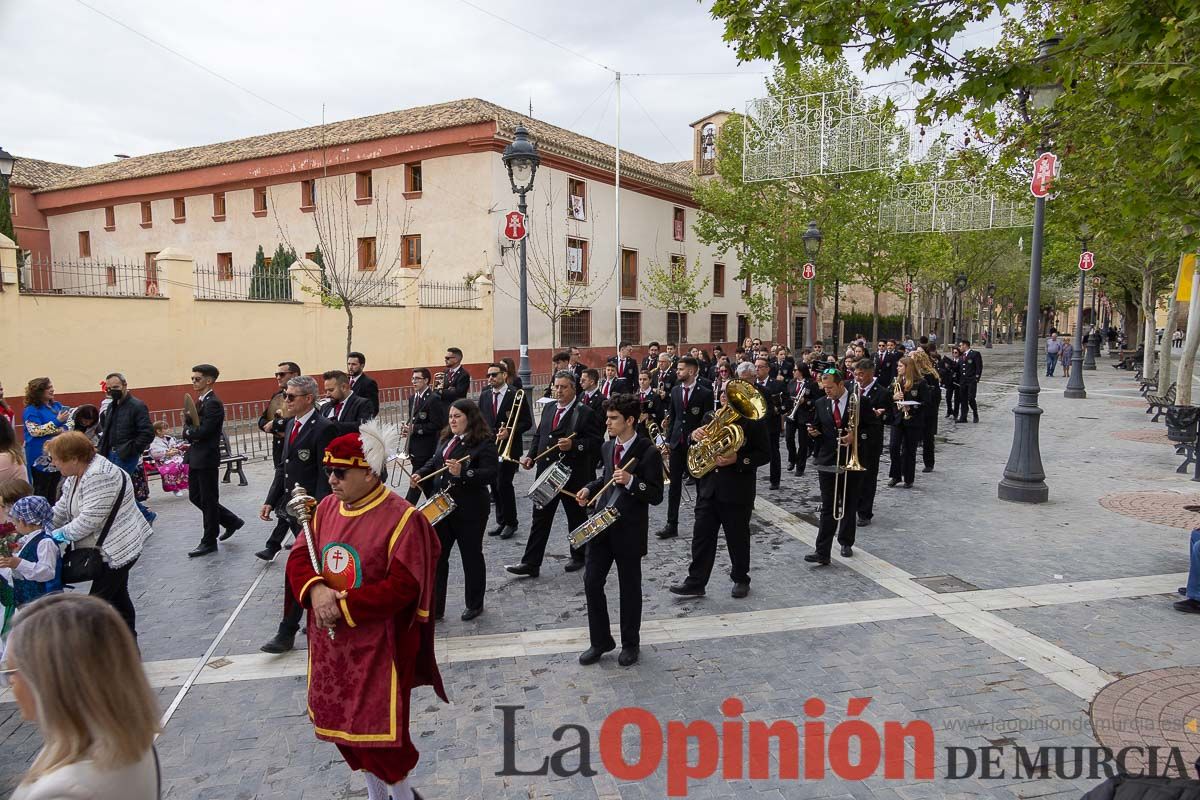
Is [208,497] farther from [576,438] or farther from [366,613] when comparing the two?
[366,613]

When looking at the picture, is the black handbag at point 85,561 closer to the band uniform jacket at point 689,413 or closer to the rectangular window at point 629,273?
the band uniform jacket at point 689,413

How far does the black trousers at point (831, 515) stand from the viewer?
7375 mm

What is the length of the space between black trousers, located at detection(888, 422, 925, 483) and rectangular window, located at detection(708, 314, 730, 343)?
28.7m

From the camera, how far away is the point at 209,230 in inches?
1303

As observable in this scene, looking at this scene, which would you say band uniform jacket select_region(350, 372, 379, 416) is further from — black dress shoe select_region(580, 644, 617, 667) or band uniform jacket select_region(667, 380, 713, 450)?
black dress shoe select_region(580, 644, 617, 667)

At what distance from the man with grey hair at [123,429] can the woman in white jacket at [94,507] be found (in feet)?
9.85

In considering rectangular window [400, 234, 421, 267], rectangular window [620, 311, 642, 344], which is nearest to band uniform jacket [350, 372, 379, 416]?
rectangular window [400, 234, 421, 267]

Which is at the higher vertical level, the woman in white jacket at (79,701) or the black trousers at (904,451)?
the woman in white jacket at (79,701)

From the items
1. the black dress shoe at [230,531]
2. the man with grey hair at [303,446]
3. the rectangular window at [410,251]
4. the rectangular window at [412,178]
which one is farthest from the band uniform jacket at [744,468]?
the rectangular window at [412,178]

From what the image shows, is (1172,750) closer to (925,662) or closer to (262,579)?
(925,662)

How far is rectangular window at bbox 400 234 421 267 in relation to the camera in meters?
28.3

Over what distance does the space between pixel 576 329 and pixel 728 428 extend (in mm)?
24721

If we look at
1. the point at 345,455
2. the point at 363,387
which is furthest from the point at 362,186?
the point at 345,455

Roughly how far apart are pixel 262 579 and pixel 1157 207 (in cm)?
919
